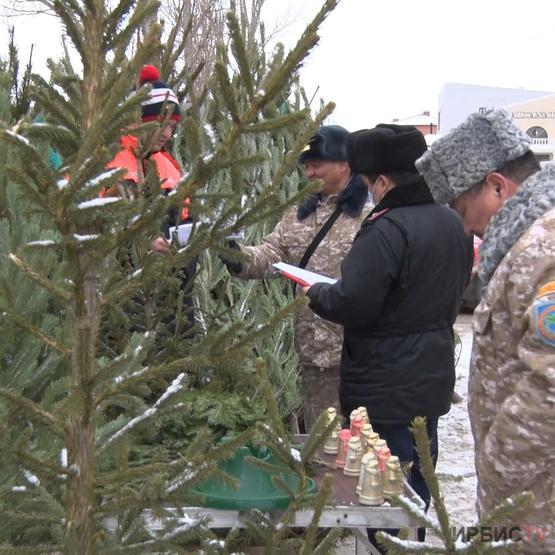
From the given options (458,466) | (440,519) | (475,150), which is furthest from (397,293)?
(458,466)

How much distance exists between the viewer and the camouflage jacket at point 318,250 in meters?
3.38

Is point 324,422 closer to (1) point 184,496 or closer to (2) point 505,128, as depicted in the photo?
(1) point 184,496

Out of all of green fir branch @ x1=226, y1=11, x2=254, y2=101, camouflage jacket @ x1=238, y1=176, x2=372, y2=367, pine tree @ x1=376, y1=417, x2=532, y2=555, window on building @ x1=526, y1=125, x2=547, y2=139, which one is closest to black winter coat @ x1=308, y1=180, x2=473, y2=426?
camouflage jacket @ x1=238, y1=176, x2=372, y2=367

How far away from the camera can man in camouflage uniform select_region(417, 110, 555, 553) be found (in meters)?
1.71

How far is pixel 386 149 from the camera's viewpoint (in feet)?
9.09

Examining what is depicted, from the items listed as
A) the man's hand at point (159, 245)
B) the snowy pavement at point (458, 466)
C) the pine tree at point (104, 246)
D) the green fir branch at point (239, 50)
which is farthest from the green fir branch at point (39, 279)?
the snowy pavement at point (458, 466)

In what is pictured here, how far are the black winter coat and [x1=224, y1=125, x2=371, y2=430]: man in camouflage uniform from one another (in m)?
0.53

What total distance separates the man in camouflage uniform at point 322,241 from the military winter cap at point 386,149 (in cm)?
52

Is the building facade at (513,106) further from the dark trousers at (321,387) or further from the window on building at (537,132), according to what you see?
the dark trousers at (321,387)

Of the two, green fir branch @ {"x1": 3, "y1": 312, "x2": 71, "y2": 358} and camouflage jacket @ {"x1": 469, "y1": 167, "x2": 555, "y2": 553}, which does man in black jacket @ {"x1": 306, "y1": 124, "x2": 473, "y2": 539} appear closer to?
camouflage jacket @ {"x1": 469, "y1": 167, "x2": 555, "y2": 553}

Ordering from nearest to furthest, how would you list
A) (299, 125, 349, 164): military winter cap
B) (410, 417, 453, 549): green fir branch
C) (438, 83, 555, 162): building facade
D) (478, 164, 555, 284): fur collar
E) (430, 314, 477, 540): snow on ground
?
(410, 417, 453, 549): green fir branch < (478, 164, 555, 284): fur collar < (299, 125, 349, 164): military winter cap < (430, 314, 477, 540): snow on ground < (438, 83, 555, 162): building facade

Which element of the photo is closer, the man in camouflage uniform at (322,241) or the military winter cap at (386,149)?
the military winter cap at (386,149)

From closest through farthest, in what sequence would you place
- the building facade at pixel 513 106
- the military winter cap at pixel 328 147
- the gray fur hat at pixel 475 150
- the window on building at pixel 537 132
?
the gray fur hat at pixel 475 150
the military winter cap at pixel 328 147
the building facade at pixel 513 106
the window on building at pixel 537 132

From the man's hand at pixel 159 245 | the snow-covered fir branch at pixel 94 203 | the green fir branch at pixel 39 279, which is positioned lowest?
the man's hand at pixel 159 245
